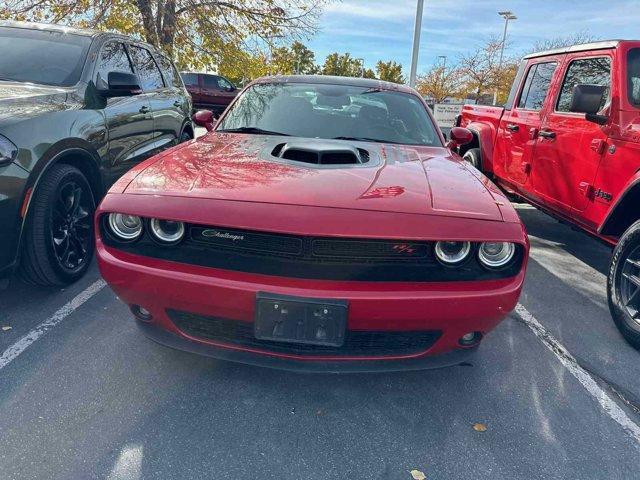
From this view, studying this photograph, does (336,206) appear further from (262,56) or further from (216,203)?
(262,56)

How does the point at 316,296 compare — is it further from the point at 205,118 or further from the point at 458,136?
the point at 205,118

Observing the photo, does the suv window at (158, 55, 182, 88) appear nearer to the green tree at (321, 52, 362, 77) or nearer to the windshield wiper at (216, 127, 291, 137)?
the windshield wiper at (216, 127, 291, 137)

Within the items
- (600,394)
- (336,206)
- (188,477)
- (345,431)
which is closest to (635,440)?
(600,394)

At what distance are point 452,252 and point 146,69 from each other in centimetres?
435

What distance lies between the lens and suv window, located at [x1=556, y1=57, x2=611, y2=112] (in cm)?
380

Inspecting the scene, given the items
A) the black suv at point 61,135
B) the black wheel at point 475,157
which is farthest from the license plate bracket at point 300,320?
the black wheel at point 475,157

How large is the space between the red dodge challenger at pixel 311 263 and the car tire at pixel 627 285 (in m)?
1.46

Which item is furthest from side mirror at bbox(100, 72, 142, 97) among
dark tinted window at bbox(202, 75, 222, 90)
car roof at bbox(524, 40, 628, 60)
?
dark tinted window at bbox(202, 75, 222, 90)

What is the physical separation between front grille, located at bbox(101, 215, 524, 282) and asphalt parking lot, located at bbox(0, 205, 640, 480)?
0.74m

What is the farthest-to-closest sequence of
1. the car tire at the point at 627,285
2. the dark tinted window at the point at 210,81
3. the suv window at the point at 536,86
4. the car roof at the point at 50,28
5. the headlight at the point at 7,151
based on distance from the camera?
the dark tinted window at the point at 210,81 → the suv window at the point at 536,86 → the car roof at the point at 50,28 → the car tire at the point at 627,285 → the headlight at the point at 7,151

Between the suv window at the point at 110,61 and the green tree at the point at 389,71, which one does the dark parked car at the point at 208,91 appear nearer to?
the suv window at the point at 110,61

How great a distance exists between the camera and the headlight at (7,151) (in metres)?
2.54

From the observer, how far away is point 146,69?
509 cm

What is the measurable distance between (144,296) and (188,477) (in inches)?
30.6
